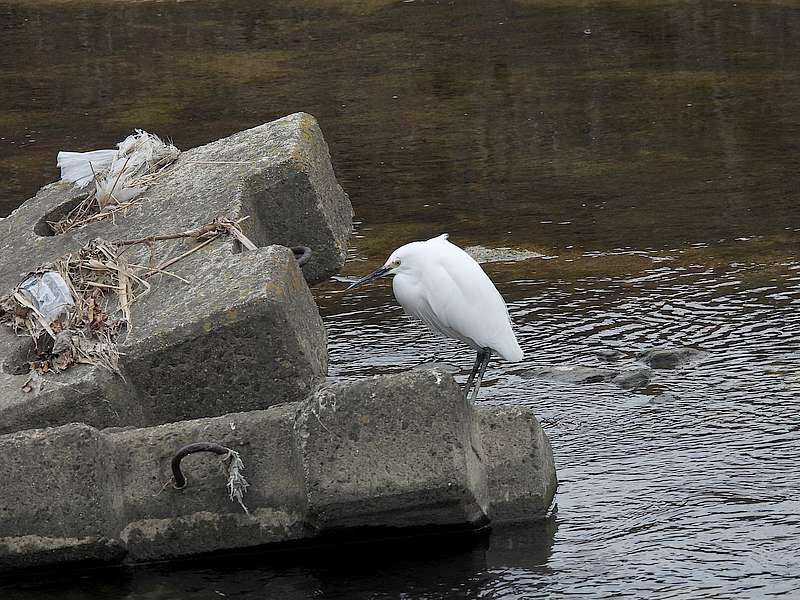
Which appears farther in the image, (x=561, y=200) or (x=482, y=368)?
(x=561, y=200)

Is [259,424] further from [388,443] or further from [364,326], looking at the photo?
[364,326]

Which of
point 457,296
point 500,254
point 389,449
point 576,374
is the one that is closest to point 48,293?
point 457,296

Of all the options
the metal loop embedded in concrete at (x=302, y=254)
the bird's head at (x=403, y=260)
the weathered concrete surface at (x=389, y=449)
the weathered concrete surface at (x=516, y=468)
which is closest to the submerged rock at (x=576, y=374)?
the bird's head at (x=403, y=260)

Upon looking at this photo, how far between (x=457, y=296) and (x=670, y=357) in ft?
4.26

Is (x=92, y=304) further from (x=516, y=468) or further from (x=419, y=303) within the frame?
(x=516, y=468)

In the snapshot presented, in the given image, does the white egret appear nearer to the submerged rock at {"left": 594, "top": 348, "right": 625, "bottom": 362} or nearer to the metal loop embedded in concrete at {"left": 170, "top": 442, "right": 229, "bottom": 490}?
the submerged rock at {"left": 594, "top": 348, "right": 625, "bottom": 362}

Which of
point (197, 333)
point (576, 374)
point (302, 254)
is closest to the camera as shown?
point (197, 333)

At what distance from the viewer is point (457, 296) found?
5422 mm

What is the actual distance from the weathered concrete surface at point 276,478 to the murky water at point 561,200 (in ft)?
0.45

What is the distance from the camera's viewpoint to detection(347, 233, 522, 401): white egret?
543cm

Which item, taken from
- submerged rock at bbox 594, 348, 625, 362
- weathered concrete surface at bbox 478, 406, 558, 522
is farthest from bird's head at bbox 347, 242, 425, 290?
submerged rock at bbox 594, 348, 625, 362

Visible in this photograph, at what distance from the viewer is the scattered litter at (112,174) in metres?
6.31

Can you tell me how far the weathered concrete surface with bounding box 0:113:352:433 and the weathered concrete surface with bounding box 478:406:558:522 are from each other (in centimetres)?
75

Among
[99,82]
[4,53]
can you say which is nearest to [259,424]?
[99,82]
